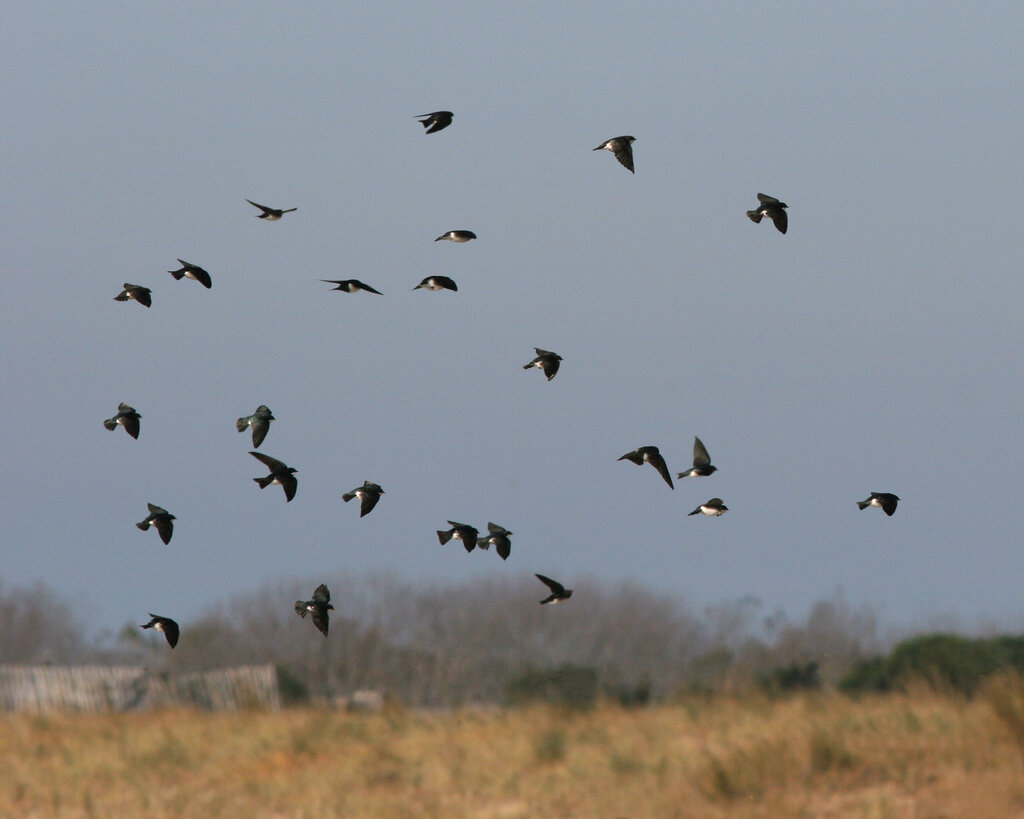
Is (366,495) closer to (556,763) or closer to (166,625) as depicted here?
(166,625)

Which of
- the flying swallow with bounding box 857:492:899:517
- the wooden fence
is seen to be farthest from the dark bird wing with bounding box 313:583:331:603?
the wooden fence

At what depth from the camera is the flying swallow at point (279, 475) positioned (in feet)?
40.5

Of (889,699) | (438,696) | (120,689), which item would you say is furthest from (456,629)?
(889,699)

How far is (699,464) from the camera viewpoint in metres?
14.7

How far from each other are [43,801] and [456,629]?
4134 centimetres

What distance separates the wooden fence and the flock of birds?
22.9 meters

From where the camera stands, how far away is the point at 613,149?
14.7 meters

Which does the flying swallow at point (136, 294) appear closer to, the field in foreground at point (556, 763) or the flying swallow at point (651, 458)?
the flying swallow at point (651, 458)

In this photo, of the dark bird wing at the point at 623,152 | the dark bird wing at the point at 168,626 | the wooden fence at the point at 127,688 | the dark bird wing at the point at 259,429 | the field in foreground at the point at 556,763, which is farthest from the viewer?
the wooden fence at the point at 127,688

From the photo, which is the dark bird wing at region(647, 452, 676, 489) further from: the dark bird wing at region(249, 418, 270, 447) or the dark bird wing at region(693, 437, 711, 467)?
the dark bird wing at region(249, 418, 270, 447)

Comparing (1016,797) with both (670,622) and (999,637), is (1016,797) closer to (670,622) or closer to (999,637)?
(999,637)

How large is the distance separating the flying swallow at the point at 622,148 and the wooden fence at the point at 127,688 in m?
24.1

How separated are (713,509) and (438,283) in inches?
147

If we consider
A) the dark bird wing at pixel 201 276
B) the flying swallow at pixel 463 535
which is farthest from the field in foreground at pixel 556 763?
the dark bird wing at pixel 201 276
